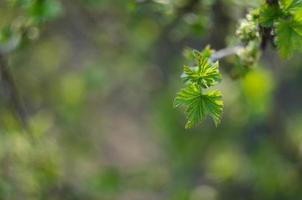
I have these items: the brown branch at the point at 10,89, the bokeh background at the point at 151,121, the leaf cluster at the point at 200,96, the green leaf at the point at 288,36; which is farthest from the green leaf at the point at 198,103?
the brown branch at the point at 10,89

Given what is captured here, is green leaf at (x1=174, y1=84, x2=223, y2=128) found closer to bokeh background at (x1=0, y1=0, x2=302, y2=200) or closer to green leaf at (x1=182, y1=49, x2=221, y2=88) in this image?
green leaf at (x1=182, y1=49, x2=221, y2=88)

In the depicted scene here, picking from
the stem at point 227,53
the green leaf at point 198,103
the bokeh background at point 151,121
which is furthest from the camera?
the bokeh background at point 151,121

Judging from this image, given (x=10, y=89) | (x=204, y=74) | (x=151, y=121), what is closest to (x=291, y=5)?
(x=204, y=74)

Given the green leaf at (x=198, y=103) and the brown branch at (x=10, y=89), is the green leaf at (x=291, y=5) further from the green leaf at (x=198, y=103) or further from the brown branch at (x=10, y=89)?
the brown branch at (x=10, y=89)

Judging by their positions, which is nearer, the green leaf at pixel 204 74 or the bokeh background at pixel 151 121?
the green leaf at pixel 204 74

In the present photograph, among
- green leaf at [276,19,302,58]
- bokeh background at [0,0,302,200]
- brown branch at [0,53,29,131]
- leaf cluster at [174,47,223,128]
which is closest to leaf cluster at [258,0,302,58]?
green leaf at [276,19,302,58]

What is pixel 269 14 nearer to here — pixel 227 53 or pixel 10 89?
pixel 227 53
